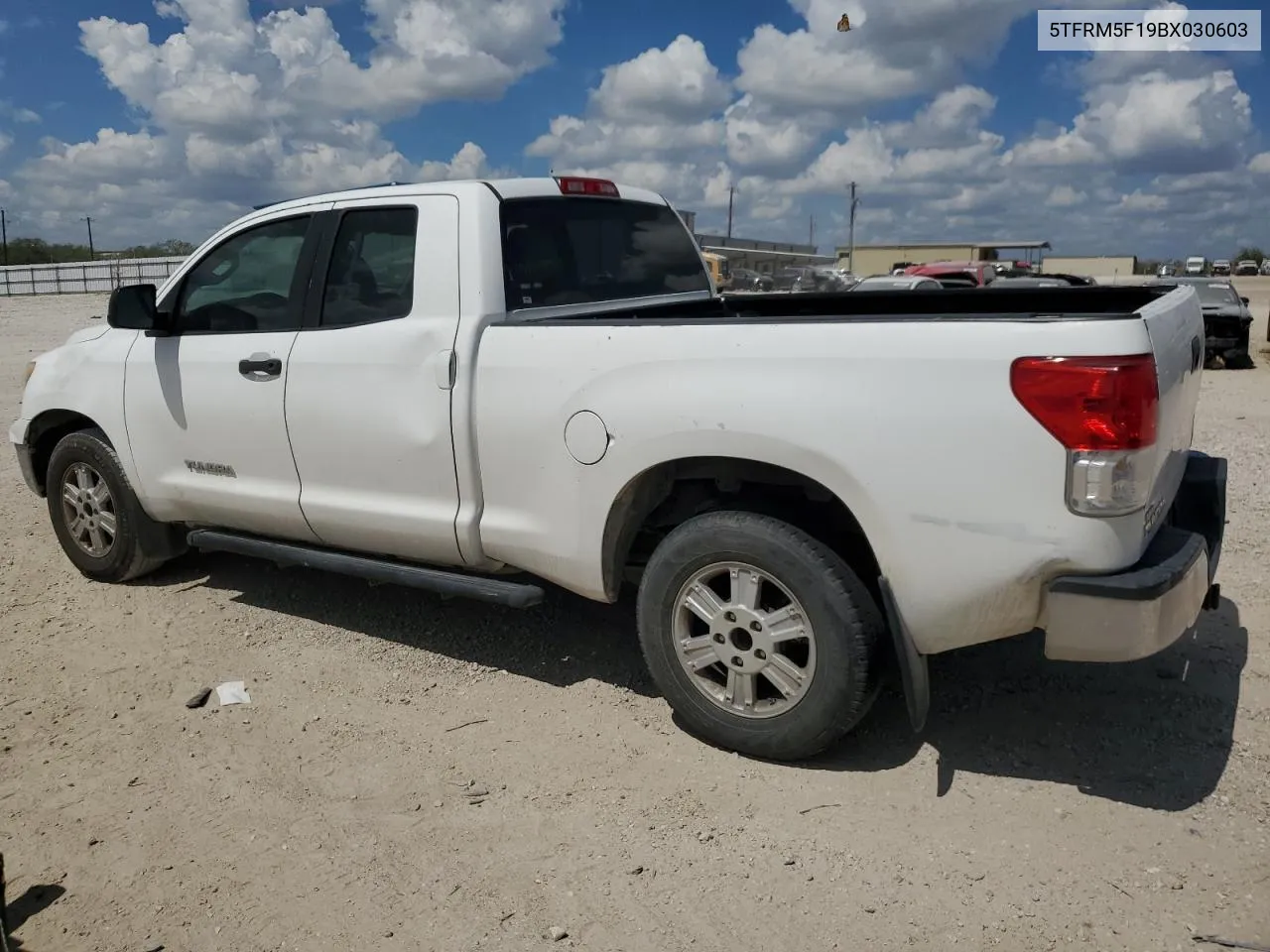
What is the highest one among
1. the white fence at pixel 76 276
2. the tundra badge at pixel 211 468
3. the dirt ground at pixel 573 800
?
the white fence at pixel 76 276

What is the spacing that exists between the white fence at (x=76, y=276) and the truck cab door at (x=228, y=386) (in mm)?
45809

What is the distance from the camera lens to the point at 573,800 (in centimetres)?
342

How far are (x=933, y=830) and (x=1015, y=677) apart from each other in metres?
1.19

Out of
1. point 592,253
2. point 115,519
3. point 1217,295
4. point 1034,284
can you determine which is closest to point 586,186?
point 592,253

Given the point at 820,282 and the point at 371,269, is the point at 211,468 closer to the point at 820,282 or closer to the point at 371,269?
the point at 371,269

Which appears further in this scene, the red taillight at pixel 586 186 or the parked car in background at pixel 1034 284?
the parked car in background at pixel 1034 284

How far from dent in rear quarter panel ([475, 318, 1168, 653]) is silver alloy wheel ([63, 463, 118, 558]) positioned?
2939mm

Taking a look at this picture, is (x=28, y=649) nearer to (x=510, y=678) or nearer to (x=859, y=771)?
(x=510, y=678)

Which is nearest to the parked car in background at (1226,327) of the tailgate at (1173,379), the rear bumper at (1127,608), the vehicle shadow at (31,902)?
the tailgate at (1173,379)

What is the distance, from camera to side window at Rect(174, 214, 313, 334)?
4625mm

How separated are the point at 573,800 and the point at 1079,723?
1.87m

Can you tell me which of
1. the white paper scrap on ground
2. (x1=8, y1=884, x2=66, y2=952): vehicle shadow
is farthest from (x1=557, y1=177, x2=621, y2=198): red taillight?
(x1=8, y1=884, x2=66, y2=952): vehicle shadow

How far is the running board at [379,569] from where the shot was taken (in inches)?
157

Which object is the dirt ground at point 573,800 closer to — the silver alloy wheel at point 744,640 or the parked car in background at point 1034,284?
the silver alloy wheel at point 744,640
